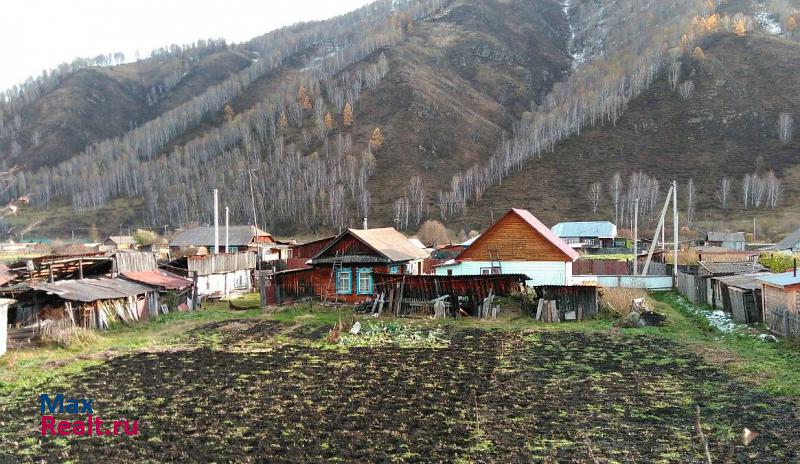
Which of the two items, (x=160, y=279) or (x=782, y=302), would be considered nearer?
(x=782, y=302)

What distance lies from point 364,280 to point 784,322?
20302mm

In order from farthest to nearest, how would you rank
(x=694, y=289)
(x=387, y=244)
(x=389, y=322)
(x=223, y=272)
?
(x=223, y=272)
(x=387, y=244)
(x=694, y=289)
(x=389, y=322)

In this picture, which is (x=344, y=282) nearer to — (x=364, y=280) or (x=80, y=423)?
(x=364, y=280)

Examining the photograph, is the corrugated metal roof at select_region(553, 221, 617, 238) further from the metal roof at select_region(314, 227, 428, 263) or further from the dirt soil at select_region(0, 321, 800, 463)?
the dirt soil at select_region(0, 321, 800, 463)

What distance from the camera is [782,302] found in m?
20.3

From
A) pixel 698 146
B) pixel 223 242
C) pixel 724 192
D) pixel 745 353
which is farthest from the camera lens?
pixel 698 146

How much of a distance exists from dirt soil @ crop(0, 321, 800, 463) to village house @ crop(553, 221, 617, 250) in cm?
6521

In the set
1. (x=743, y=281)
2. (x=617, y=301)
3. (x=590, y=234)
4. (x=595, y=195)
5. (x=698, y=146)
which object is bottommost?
(x=617, y=301)

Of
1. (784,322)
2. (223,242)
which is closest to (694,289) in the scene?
(784,322)

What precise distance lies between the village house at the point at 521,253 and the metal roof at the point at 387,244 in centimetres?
402

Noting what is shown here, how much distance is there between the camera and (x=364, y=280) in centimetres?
3306

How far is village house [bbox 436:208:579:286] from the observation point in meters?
33.1

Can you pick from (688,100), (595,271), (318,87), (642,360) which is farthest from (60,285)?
(318,87)

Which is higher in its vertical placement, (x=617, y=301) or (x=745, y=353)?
(x=617, y=301)
